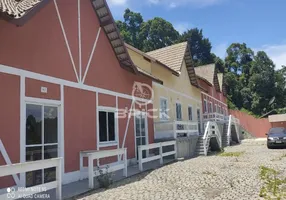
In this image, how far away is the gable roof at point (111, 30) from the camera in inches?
456

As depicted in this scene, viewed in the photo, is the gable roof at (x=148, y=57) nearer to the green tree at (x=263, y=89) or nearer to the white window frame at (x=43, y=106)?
the white window frame at (x=43, y=106)

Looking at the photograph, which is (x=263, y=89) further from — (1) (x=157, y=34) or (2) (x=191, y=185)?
(2) (x=191, y=185)

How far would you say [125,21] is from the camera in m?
56.5

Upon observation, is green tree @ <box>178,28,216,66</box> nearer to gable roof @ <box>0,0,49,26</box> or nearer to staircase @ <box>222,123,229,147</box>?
staircase @ <box>222,123,229,147</box>

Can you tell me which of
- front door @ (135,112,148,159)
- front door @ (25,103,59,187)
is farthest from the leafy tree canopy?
front door @ (25,103,59,187)

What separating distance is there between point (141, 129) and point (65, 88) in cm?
620

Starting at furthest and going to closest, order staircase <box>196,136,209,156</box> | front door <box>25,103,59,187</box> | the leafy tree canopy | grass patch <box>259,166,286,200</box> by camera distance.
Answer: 1. the leafy tree canopy
2. staircase <box>196,136,209,156</box>
3. front door <box>25,103,59,187</box>
4. grass patch <box>259,166,286,200</box>

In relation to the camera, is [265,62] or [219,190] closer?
[219,190]

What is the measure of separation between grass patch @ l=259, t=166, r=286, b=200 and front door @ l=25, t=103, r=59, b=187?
5.96m

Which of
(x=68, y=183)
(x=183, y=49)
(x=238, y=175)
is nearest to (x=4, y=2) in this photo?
(x=68, y=183)

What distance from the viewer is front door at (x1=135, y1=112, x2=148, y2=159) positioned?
47.1ft

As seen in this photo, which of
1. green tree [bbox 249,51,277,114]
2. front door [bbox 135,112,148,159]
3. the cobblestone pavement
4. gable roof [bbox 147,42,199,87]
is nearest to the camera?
the cobblestone pavement

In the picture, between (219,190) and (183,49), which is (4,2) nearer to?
(219,190)

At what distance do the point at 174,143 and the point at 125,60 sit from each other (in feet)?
16.8
